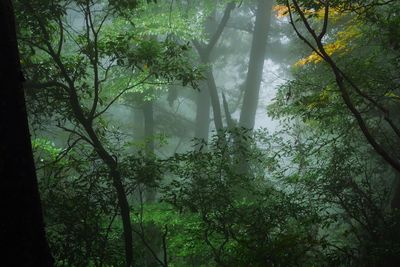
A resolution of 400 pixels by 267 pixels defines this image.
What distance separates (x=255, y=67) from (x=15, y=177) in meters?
13.4

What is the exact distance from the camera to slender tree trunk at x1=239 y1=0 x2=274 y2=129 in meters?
14.7

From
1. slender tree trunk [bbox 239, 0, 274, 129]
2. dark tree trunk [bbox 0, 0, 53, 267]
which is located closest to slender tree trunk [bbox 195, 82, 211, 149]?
slender tree trunk [bbox 239, 0, 274, 129]

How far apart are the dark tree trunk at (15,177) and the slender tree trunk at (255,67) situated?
41.5ft

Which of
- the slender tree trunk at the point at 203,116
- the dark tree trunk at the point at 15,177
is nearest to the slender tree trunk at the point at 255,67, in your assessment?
the slender tree trunk at the point at 203,116

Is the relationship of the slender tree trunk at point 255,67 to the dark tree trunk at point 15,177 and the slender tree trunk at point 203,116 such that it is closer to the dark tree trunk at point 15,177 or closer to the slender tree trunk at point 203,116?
the slender tree trunk at point 203,116

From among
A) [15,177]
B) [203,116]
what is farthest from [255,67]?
[15,177]

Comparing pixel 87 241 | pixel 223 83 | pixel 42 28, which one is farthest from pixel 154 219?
pixel 223 83

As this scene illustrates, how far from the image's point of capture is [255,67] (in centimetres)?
1487

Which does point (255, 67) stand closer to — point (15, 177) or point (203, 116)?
point (203, 116)

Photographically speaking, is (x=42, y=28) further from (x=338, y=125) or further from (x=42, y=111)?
(x=338, y=125)

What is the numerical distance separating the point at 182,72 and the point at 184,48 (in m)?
0.42

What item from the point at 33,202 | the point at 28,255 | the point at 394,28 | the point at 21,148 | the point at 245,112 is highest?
the point at 245,112

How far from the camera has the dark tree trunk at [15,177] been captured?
2104 millimetres

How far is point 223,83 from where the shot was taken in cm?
3269
